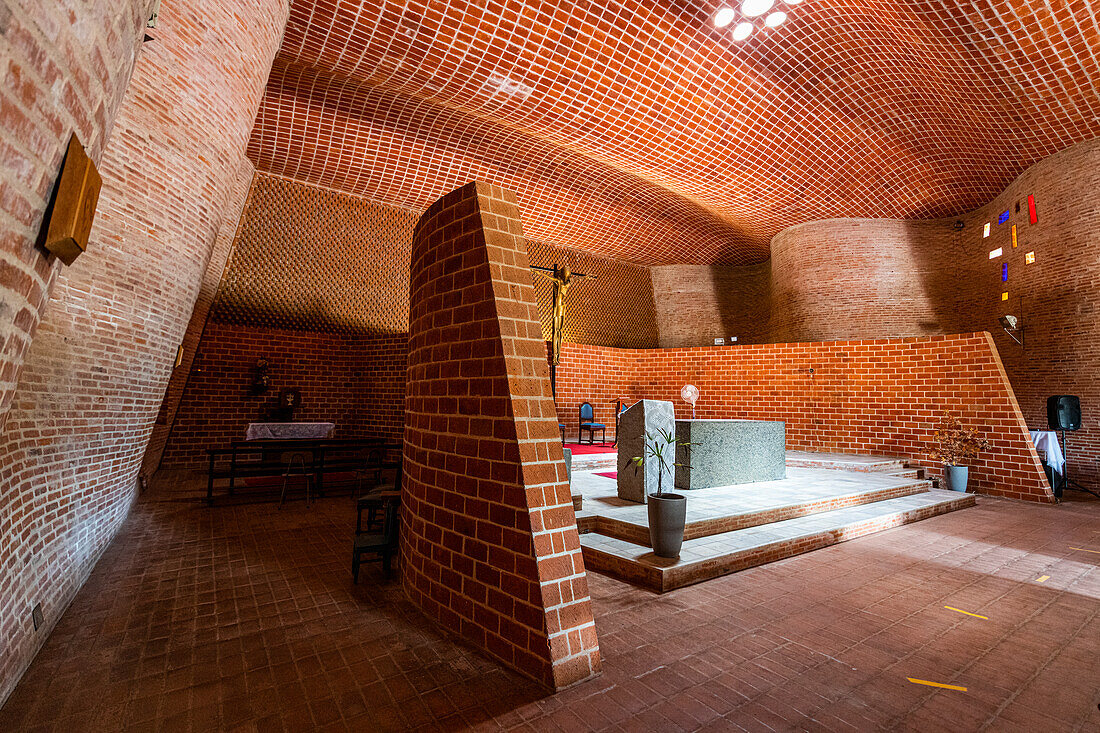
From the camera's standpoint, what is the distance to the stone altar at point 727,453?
18.1 feet

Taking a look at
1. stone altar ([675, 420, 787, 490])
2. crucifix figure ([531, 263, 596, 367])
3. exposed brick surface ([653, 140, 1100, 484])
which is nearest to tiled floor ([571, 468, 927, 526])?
stone altar ([675, 420, 787, 490])

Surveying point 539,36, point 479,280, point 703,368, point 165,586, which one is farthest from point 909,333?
point 165,586

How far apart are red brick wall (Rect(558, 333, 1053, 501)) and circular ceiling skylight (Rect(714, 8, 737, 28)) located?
6101mm

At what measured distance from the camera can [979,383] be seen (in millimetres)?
7836

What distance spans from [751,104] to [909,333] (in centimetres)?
641

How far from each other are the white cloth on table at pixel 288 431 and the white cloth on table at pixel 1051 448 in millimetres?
11865

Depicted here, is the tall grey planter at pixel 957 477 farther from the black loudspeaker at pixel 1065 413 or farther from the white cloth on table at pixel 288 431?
the white cloth on table at pixel 288 431

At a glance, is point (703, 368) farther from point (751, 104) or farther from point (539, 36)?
point (539, 36)

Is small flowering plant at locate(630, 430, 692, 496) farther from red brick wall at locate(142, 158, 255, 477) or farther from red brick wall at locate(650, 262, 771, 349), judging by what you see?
red brick wall at locate(650, 262, 771, 349)

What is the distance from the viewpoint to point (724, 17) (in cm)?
705

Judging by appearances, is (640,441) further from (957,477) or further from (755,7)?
(755,7)

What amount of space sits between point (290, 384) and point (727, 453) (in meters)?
8.19

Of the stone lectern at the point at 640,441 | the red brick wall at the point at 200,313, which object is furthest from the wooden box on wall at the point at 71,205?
the red brick wall at the point at 200,313

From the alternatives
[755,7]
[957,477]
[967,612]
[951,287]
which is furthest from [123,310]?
[951,287]
